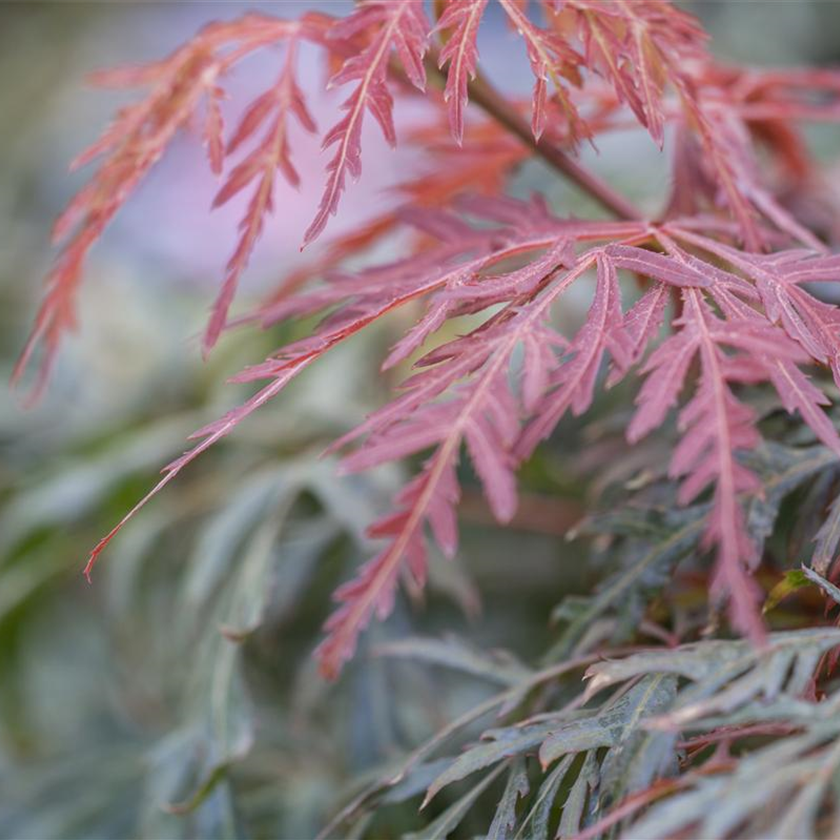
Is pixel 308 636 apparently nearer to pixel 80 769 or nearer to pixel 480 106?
pixel 80 769

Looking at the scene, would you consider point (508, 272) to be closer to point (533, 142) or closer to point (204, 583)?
point (533, 142)

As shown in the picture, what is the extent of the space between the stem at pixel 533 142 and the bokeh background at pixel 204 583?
0.13 metres

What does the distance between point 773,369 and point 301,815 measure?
20.7 inches

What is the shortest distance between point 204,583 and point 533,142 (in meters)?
0.40

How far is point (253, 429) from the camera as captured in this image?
978 mm

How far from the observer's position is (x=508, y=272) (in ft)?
1.72

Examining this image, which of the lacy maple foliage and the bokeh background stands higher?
the lacy maple foliage

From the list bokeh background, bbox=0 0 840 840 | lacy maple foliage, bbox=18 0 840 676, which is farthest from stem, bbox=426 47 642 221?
bokeh background, bbox=0 0 840 840

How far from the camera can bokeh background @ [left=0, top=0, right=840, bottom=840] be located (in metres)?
0.72

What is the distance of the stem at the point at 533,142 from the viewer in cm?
62

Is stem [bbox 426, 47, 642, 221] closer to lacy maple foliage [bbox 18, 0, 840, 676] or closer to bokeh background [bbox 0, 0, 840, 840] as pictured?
lacy maple foliage [bbox 18, 0, 840, 676]

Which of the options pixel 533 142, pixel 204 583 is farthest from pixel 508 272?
pixel 204 583

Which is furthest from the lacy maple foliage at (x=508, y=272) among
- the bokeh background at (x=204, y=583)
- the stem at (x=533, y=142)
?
the bokeh background at (x=204, y=583)

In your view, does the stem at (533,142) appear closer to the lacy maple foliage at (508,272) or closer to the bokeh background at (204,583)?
the lacy maple foliage at (508,272)
